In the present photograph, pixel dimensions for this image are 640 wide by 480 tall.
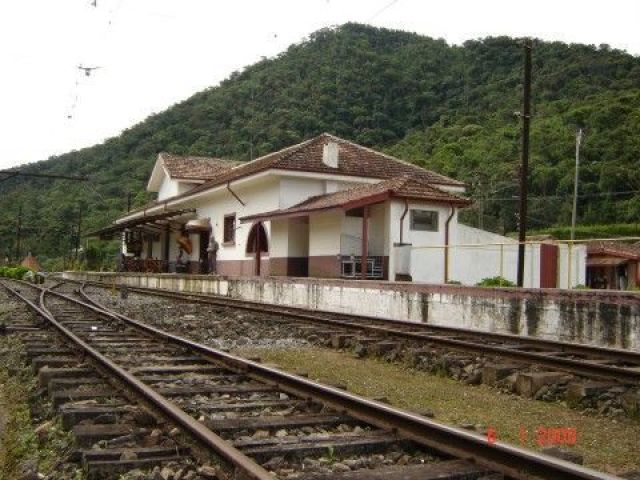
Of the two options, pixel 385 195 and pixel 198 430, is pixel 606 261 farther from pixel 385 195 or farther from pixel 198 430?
pixel 198 430

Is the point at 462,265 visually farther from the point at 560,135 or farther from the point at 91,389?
the point at 560,135

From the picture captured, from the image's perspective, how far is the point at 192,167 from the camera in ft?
143

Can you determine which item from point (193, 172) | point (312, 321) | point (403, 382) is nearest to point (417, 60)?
point (193, 172)

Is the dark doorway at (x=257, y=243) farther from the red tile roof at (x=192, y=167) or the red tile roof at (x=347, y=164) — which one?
the red tile roof at (x=192, y=167)

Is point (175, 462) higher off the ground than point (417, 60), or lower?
lower

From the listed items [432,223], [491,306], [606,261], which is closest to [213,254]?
[432,223]

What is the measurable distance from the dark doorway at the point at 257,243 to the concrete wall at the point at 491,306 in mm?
6521

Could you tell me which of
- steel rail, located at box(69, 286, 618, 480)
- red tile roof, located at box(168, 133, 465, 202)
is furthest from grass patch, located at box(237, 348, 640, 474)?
red tile roof, located at box(168, 133, 465, 202)

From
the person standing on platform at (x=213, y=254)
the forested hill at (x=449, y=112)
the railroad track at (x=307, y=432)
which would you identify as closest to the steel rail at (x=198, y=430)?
the railroad track at (x=307, y=432)

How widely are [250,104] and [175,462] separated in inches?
2388

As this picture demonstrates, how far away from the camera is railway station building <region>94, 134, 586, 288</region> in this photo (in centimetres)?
2230

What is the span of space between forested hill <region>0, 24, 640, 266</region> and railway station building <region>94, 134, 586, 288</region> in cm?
2051

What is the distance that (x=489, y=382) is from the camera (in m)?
8.50

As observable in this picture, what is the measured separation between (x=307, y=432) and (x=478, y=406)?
2699 mm
